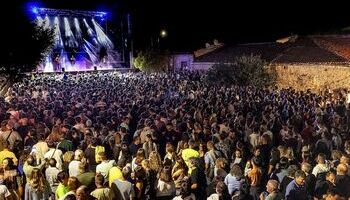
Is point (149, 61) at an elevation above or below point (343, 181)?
above

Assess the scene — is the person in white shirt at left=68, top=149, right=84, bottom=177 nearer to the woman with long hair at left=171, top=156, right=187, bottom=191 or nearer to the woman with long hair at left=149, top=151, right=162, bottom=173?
the woman with long hair at left=149, top=151, right=162, bottom=173

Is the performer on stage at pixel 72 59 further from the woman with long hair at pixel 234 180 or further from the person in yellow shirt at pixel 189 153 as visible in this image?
the woman with long hair at pixel 234 180

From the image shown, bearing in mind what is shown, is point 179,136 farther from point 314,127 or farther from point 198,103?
point 198,103

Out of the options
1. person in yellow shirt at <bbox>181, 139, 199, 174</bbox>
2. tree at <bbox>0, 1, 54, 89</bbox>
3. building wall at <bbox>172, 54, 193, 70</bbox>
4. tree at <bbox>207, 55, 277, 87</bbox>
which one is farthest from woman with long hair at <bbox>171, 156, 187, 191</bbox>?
building wall at <bbox>172, 54, 193, 70</bbox>

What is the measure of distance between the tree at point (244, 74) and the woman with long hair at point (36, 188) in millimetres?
19485

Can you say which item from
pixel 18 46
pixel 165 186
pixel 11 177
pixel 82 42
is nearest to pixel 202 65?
pixel 82 42

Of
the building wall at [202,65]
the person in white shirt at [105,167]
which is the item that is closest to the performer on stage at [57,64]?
the building wall at [202,65]

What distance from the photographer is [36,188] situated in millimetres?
6918

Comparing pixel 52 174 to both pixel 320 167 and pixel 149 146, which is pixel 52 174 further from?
pixel 320 167

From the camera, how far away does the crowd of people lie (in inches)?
264

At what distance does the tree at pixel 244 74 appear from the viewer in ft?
83.4

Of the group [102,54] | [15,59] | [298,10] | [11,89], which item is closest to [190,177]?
[15,59]

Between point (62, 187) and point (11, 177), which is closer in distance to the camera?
point (62, 187)

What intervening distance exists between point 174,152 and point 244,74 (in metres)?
18.0
